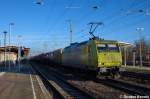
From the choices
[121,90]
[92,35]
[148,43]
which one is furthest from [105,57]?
[148,43]

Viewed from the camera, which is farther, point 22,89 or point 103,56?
point 103,56

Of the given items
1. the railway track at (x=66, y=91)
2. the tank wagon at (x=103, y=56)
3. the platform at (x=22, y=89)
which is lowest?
the railway track at (x=66, y=91)

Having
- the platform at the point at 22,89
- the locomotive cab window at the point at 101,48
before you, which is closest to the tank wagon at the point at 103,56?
the locomotive cab window at the point at 101,48

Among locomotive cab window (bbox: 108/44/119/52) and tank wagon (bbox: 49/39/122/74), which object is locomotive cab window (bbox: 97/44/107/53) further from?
locomotive cab window (bbox: 108/44/119/52)

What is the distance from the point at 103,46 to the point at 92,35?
392 cm

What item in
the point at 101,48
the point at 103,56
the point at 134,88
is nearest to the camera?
the point at 134,88

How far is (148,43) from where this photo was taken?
9262 centimetres

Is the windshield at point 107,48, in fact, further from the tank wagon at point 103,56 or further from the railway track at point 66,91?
the railway track at point 66,91

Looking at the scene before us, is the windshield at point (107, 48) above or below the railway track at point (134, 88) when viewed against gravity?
above

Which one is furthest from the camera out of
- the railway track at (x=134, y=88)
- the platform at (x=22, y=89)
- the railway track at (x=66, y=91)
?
the railway track at (x=66, y=91)

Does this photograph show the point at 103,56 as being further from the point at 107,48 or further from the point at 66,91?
the point at 66,91

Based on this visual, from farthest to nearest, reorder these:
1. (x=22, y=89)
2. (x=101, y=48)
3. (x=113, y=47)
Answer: (x=113, y=47) → (x=101, y=48) → (x=22, y=89)

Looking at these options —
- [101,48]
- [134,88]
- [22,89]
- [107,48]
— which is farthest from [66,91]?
[107,48]

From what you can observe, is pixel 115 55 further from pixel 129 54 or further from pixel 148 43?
pixel 148 43
